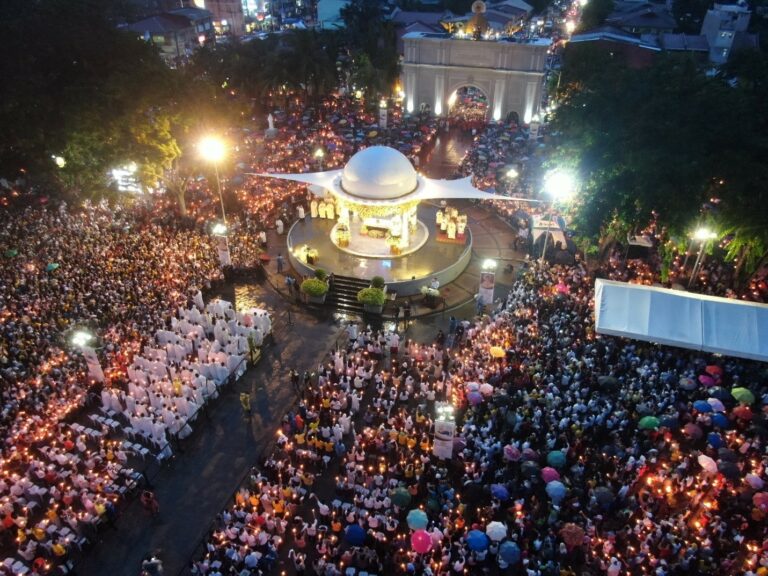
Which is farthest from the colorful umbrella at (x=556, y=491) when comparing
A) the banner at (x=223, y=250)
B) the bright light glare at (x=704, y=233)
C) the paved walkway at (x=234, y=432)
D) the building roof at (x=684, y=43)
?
the building roof at (x=684, y=43)

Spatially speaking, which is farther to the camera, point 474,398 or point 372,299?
point 372,299

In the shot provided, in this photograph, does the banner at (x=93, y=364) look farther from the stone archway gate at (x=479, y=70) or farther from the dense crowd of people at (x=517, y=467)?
the stone archway gate at (x=479, y=70)

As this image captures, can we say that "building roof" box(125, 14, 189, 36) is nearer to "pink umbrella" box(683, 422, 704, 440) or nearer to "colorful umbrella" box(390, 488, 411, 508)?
"colorful umbrella" box(390, 488, 411, 508)

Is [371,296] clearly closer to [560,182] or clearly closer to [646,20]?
[560,182]

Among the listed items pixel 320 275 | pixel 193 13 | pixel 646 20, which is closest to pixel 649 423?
pixel 320 275

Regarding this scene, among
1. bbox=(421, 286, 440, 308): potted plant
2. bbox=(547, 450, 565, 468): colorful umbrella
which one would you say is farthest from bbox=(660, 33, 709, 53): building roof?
bbox=(547, 450, 565, 468): colorful umbrella

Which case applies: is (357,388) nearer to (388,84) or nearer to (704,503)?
(704,503)

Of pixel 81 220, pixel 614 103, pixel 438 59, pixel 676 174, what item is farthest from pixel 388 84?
pixel 676 174
